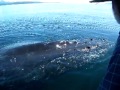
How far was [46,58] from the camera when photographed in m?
9.76

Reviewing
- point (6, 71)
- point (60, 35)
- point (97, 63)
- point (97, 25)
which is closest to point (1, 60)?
point (6, 71)

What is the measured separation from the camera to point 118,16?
190 centimetres

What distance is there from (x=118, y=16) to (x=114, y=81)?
0.53 meters

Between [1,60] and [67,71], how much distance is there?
291 cm

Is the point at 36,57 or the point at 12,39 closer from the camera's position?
the point at 36,57

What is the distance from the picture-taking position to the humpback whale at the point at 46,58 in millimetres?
8008

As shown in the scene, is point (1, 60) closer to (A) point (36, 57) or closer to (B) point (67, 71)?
(A) point (36, 57)

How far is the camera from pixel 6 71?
27.2 feet

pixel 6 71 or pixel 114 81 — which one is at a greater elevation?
pixel 114 81

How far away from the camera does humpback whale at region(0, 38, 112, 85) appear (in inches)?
315

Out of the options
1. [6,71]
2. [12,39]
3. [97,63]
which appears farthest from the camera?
[12,39]

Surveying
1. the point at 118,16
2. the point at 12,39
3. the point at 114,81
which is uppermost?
the point at 118,16

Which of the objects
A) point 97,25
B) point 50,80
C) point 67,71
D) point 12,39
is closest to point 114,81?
point 50,80

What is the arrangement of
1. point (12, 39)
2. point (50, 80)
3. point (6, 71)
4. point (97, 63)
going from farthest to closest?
1. point (12, 39)
2. point (97, 63)
3. point (6, 71)
4. point (50, 80)
